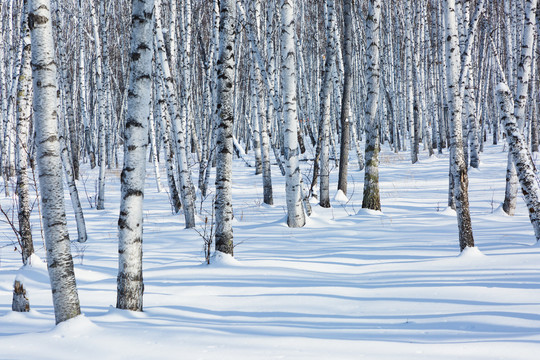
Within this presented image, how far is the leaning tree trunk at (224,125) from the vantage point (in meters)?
5.25

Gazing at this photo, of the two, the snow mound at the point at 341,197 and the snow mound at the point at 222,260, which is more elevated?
the snow mound at the point at 341,197

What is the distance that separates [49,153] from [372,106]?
6.46 metres

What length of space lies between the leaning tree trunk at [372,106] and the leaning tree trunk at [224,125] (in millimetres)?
3574

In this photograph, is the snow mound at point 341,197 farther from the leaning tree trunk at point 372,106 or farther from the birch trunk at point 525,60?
the birch trunk at point 525,60

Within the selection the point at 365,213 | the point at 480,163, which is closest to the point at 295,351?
the point at 365,213

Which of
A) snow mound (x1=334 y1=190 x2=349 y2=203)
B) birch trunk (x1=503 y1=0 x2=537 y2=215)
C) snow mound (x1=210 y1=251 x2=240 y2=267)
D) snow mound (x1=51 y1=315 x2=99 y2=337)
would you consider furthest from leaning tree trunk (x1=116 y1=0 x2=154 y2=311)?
snow mound (x1=334 y1=190 x2=349 y2=203)

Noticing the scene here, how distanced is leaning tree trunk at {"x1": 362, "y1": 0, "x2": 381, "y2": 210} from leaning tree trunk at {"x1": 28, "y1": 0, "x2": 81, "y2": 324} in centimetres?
604

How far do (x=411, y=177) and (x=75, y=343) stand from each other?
12.3 m

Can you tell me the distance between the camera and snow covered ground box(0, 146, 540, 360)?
9.04 feet

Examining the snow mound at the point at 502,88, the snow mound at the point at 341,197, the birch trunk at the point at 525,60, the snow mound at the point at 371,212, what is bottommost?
the snow mound at the point at 371,212

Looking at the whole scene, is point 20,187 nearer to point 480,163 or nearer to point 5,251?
point 5,251

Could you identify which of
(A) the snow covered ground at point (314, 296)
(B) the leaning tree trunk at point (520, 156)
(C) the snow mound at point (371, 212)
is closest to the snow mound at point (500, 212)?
(A) the snow covered ground at point (314, 296)

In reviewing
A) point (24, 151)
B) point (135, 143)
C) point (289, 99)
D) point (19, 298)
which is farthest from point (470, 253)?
point (24, 151)

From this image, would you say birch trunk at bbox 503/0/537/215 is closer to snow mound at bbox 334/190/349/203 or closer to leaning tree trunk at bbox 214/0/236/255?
leaning tree trunk at bbox 214/0/236/255
